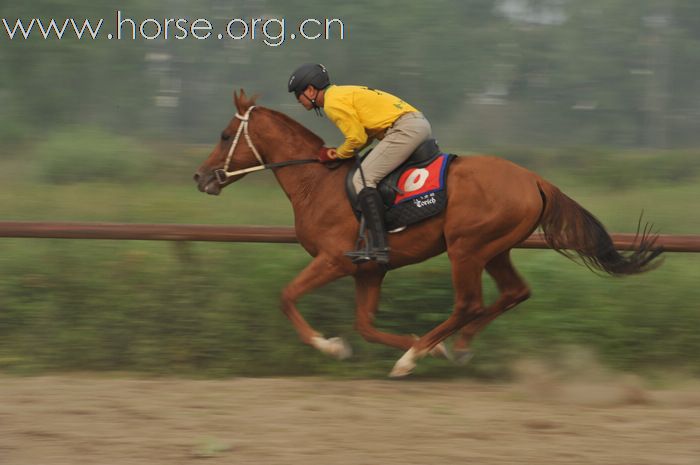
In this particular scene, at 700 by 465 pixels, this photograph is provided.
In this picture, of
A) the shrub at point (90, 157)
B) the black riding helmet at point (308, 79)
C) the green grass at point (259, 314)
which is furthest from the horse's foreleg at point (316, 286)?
the shrub at point (90, 157)

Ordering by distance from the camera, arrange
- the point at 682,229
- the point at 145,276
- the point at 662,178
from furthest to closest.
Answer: the point at 662,178 → the point at 682,229 → the point at 145,276

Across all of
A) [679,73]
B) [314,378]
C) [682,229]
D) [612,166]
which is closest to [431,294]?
[314,378]

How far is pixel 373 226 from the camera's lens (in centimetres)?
634

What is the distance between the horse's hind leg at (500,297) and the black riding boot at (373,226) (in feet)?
2.87

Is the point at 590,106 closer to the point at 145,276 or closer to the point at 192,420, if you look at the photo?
the point at 145,276

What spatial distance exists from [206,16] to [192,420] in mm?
5931

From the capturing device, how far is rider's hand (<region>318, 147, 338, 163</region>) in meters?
6.64

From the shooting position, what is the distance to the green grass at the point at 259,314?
7191 millimetres

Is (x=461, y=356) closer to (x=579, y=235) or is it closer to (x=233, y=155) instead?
(x=579, y=235)

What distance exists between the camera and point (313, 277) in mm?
6492

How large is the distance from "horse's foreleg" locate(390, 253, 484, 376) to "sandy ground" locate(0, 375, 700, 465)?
231 millimetres

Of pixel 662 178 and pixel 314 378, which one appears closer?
pixel 314 378

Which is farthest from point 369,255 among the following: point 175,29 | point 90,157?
point 175,29

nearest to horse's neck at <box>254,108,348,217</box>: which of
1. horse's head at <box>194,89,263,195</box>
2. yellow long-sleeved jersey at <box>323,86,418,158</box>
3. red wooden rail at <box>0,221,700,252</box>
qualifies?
horse's head at <box>194,89,263,195</box>
